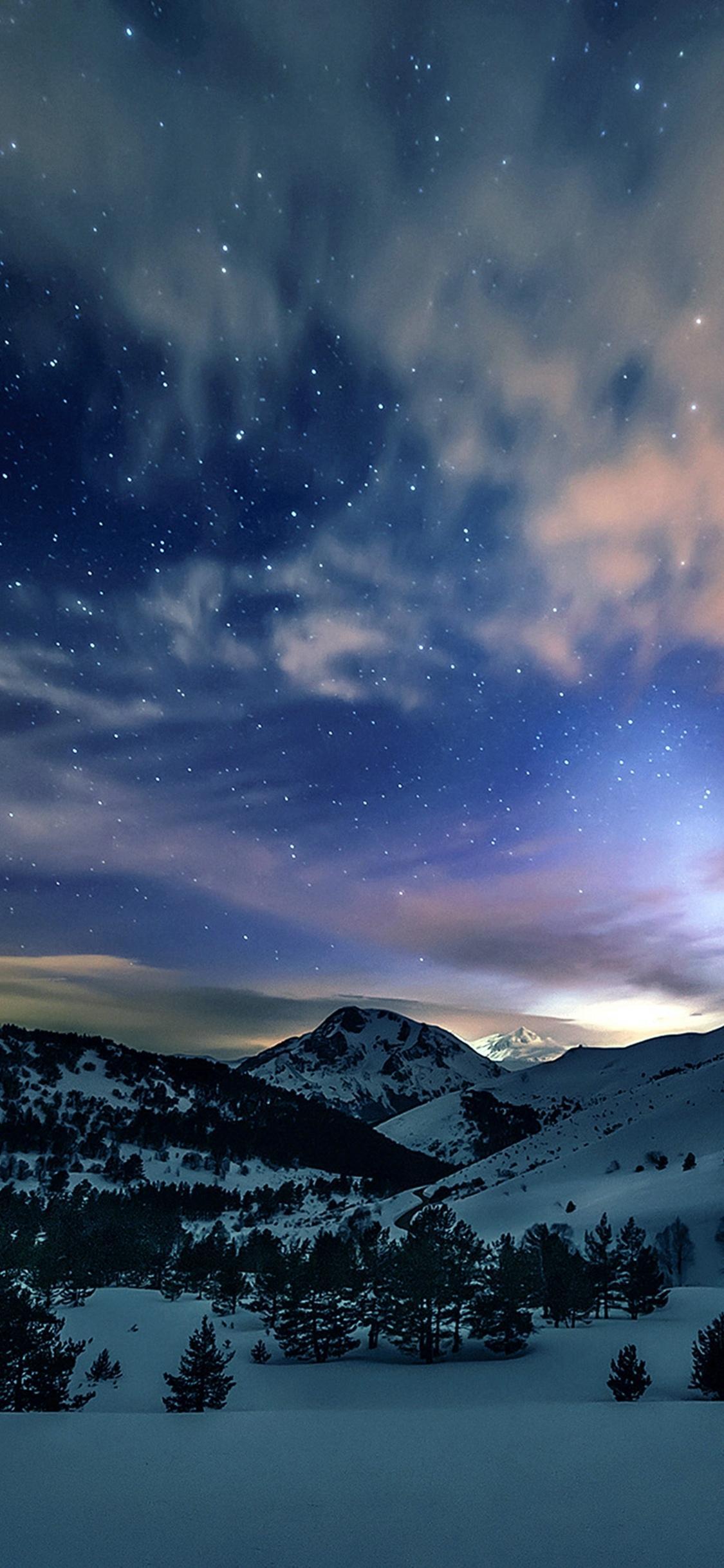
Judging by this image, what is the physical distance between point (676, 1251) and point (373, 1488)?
51514mm

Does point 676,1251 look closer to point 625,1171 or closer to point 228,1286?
point 228,1286

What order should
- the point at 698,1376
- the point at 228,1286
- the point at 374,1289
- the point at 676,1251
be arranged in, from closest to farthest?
the point at 698,1376 < the point at 374,1289 < the point at 228,1286 < the point at 676,1251

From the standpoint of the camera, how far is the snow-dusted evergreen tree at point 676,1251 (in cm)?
5228

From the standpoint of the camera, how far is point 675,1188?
63031mm

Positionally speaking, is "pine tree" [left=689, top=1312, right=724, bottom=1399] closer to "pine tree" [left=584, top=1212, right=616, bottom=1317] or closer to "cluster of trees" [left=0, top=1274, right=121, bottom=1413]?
"pine tree" [left=584, top=1212, right=616, bottom=1317]

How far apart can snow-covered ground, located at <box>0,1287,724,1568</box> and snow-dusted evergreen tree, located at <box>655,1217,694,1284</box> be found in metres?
33.7

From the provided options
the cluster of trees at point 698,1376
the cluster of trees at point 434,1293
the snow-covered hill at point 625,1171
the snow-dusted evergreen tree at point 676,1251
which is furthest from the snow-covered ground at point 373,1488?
the snow-covered hill at point 625,1171

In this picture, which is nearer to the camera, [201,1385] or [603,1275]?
[201,1385]

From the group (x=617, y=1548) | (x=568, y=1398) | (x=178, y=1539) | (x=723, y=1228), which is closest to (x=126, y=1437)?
(x=178, y=1539)

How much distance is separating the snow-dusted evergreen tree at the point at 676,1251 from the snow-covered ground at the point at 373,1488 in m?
33.7

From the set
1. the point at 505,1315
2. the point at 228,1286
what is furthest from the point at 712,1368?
the point at 228,1286

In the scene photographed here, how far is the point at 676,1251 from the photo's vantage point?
174 feet

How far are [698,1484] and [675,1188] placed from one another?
60065mm

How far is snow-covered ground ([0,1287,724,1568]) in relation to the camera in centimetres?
1039
